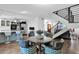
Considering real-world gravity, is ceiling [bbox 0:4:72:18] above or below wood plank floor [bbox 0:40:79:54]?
above

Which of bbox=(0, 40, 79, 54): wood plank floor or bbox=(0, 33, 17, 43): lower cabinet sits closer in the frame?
bbox=(0, 40, 79, 54): wood plank floor

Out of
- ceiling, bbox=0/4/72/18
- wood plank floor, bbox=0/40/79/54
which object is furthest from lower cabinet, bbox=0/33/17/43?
ceiling, bbox=0/4/72/18

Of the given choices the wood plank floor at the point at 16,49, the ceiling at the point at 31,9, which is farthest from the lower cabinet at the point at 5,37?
the ceiling at the point at 31,9

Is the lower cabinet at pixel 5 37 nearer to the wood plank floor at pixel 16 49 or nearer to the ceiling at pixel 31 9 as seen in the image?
the wood plank floor at pixel 16 49

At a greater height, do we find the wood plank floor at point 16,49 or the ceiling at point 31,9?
the ceiling at point 31,9

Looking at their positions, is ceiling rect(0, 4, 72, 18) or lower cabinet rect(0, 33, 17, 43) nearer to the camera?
ceiling rect(0, 4, 72, 18)

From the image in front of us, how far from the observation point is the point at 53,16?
4012 millimetres

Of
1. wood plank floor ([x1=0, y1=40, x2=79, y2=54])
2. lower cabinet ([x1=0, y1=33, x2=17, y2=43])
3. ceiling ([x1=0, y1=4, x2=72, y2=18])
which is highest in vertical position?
ceiling ([x1=0, y1=4, x2=72, y2=18])

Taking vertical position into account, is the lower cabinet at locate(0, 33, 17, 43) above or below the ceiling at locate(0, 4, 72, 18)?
below

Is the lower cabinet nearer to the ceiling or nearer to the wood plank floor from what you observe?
the wood plank floor

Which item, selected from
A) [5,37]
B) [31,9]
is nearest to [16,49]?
[5,37]

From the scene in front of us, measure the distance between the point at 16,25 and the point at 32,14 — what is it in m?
0.84
